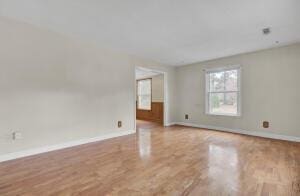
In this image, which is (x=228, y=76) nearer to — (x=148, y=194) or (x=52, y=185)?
(x=148, y=194)

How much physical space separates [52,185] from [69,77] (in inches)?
85.5

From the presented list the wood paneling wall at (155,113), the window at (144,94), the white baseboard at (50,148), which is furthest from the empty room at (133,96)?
the window at (144,94)

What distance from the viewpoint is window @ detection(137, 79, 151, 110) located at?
24.7 ft

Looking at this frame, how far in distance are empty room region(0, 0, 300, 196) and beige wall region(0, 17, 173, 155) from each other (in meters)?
0.02

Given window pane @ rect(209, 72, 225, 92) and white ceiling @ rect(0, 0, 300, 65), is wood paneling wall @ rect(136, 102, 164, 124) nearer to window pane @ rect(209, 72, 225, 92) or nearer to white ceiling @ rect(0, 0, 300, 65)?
window pane @ rect(209, 72, 225, 92)

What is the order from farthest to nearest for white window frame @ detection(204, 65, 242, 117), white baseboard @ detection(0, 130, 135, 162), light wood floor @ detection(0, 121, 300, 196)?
1. white window frame @ detection(204, 65, 242, 117)
2. white baseboard @ detection(0, 130, 135, 162)
3. light wood floor @ detection(0, 121, 300, 196)

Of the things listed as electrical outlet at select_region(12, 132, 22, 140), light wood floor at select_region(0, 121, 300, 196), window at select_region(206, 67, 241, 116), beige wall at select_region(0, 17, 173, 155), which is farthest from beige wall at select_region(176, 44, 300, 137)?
electrical outlet at select_region(12, 132, 22, 140)

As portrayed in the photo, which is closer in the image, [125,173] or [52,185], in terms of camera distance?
[52,185]

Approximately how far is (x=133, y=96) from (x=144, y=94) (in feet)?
10.1

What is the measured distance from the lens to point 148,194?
1.72m

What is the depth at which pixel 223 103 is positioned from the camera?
5.04m

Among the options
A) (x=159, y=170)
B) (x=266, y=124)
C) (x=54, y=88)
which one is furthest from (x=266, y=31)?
(x=54, y=88)

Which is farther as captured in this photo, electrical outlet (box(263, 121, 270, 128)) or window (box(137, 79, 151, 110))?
window (box(137, 79, 151, 110))

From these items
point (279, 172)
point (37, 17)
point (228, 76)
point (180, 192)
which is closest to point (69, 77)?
point (37, 17)
